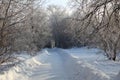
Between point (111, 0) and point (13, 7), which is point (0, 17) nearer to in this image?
point (13, 7)

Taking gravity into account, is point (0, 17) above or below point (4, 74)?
above

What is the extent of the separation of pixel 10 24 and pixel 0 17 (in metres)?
0.81

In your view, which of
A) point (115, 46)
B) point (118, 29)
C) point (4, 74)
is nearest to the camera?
point (118, 29)

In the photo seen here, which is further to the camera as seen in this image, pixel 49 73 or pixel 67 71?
pixel 67 71

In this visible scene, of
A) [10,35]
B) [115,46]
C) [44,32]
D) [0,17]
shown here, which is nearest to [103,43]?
[115,46]

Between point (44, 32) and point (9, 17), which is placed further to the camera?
point (44, 32)

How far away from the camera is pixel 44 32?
6962cm

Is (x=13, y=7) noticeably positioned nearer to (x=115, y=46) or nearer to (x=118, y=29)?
(x=118, y=29)

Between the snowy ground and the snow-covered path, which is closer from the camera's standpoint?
the snowy ground

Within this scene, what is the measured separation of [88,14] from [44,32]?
56.1 metres

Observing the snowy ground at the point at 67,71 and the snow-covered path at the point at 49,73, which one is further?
the snow-covered path at the point at 49,73

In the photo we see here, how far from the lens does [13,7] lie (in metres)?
15.4

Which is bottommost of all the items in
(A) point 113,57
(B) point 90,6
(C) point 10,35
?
(A) point 113,57

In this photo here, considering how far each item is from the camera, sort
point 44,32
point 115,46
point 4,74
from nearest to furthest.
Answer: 1. point 4,74
2. point 115,46
3. point 44,32
